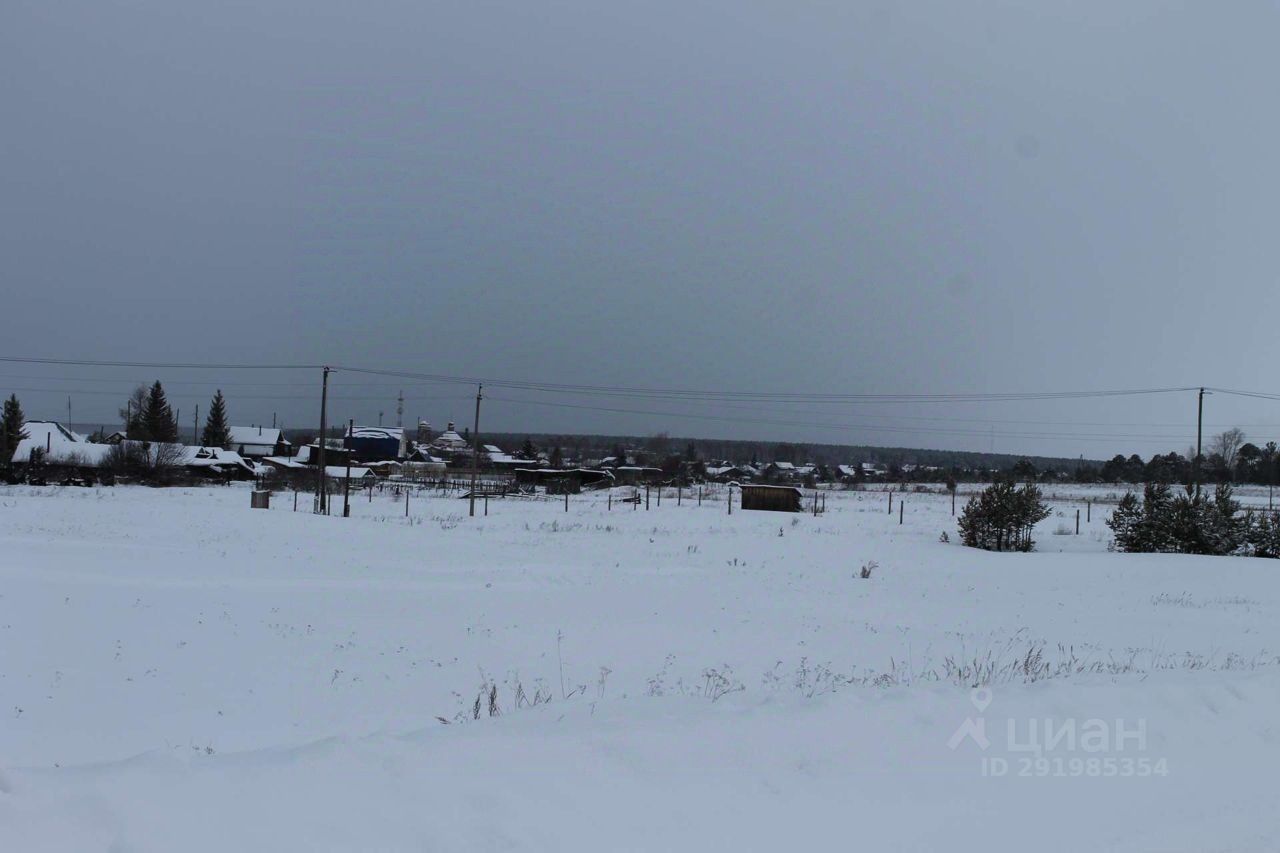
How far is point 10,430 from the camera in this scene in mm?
70688

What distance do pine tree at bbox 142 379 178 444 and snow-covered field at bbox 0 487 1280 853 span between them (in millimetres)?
79725

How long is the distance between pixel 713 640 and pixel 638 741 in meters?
7.85

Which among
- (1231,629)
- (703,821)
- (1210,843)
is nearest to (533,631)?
(703,821)

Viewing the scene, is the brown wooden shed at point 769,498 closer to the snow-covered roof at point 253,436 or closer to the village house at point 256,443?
the village house at point 256,443

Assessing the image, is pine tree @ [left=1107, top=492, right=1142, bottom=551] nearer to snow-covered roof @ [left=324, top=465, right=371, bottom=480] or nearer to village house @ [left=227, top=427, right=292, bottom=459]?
snow-covered roof @ [left=324, top=465, right=371, bottom=480]

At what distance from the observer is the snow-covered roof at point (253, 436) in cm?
10494

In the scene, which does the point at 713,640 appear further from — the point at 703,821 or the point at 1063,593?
the point at 1063,593

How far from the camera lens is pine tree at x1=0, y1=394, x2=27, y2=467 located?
59469 mm

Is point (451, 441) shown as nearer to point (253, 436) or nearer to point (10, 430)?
point (253, 436)

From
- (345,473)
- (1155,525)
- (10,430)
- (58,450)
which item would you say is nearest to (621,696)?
(1155,525)

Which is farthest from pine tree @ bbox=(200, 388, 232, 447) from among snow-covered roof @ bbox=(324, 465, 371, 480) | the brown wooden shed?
the brown wooden shed

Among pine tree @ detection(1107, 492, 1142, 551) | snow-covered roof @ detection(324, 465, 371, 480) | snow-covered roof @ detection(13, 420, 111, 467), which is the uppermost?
pine tree @ detection(1107, 492, 1142, 551)

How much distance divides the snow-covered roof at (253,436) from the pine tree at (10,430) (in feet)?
94.8

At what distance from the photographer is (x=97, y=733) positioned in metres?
8.49
